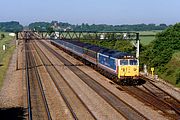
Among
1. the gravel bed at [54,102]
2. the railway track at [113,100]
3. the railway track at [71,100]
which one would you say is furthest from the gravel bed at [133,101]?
the gravel bed at [54,102]

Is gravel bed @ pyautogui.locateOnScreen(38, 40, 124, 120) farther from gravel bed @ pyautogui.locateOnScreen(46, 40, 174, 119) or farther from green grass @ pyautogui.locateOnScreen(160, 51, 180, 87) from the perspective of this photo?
green grass @ pyautogui.locateOnScreen(160, 51, 180, 87)

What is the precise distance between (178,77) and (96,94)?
1093 cm

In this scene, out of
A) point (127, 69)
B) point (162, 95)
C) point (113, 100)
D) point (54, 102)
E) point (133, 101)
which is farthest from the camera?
point (127, 69)

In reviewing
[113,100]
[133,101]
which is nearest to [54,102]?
[113,100]

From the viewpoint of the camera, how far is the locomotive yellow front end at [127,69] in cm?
3831

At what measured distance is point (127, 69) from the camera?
3838cm

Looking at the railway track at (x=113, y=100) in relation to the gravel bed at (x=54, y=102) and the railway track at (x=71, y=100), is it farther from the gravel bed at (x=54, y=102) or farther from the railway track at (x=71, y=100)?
the gravel bed at (x=54, y=102)

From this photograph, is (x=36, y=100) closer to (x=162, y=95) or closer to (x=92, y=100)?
(x=92, y=100)

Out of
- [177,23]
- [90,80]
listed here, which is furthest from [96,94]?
[177,23]

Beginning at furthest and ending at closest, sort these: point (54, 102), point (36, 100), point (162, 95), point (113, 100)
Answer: point (162, 95)
point (113, 100)
point (36, 100)
point (54, 102)

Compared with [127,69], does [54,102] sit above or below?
below

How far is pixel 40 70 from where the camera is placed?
5288 centimetres

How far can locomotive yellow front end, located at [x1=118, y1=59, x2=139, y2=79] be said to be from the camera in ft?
126

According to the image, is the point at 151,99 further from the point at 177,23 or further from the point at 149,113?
the point at 177,23
